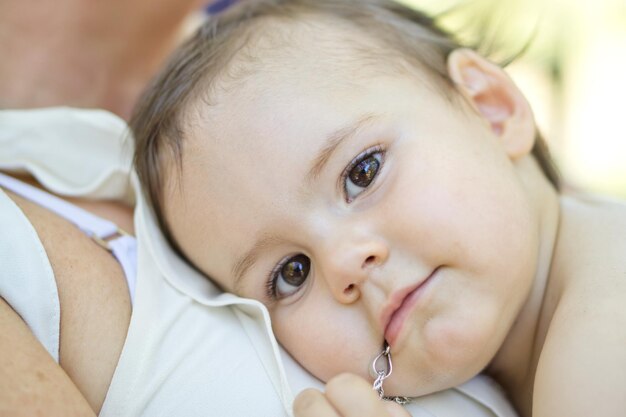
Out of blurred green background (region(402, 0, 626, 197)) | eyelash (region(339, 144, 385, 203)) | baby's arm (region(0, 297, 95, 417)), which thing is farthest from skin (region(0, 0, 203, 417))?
blurred green background (region(402, 0, 626, 197))

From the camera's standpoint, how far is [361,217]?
1.06 m

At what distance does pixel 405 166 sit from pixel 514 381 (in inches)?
17.5

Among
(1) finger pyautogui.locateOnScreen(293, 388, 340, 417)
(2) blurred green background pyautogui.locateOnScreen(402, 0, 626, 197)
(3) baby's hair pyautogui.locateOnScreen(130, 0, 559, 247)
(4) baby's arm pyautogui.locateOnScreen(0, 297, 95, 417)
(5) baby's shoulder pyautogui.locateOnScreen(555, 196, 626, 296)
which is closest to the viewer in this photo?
(4) baby's arm pyautogui.locateOnScreen(0, 297, 95, 417)

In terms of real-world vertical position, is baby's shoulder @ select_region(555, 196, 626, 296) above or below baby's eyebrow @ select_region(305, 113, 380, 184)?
below

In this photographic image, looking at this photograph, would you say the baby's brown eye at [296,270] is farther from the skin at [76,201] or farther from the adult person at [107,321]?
the skin at [76,201]

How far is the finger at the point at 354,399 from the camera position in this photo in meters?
0.88

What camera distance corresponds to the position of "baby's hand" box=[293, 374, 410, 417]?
0.88 meters

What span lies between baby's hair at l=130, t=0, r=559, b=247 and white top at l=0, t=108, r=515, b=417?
0.10 m

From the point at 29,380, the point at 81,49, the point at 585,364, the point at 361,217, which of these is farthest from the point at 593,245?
the point at 81,49

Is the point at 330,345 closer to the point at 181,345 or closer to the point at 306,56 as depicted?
the point at 181,345

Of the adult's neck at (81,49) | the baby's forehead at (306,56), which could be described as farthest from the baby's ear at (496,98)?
the adult's neck at (81,49)

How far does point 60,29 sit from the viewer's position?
6.14ft

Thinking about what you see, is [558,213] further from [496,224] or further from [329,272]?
[329,272]

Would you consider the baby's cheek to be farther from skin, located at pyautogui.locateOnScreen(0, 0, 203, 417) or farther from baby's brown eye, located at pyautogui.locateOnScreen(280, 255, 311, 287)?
skin, located at pyautogui.locateOnScreen(0, 0, 203, 417)
